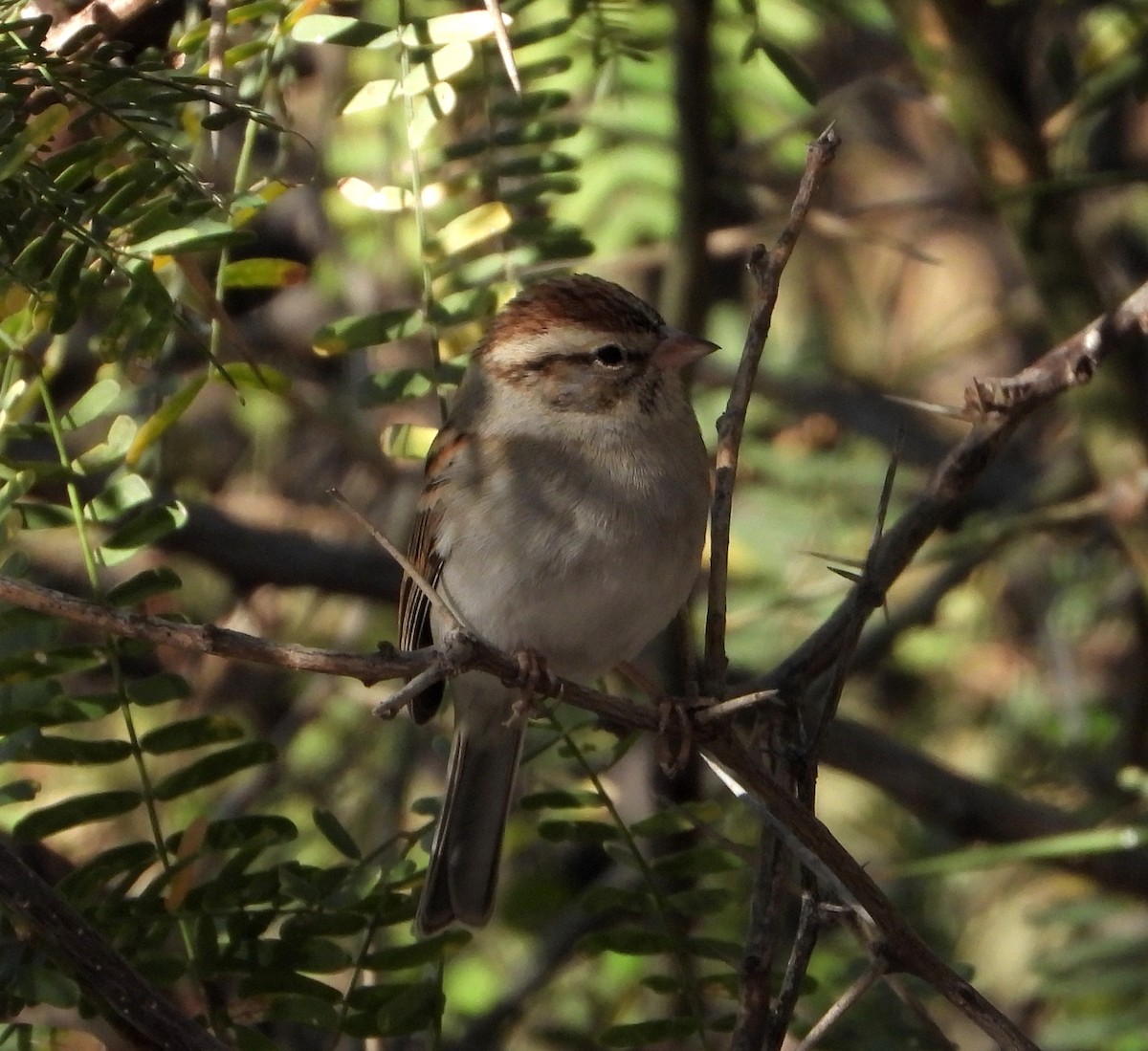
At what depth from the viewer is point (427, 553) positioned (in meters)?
3.16

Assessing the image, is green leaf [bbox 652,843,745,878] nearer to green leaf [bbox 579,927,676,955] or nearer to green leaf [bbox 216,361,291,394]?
green leaf [bbox 579,927,676,955]

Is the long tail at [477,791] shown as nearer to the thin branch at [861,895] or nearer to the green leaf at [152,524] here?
the green leaf at [152,524]

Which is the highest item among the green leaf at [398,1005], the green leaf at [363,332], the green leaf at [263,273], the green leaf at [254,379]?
the green leaf at [263,273]

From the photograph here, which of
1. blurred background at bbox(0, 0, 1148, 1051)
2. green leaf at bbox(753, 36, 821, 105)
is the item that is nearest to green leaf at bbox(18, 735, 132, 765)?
blurred background at bbox(0, 0, 1148, 1051)

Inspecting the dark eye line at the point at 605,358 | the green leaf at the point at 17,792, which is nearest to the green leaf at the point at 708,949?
the green leaf at the point at 17,792

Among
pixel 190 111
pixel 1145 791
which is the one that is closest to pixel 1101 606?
pixel 1145 791

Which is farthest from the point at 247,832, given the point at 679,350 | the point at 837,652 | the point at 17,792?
the point at 679,350

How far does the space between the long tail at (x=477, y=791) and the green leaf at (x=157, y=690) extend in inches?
26.8

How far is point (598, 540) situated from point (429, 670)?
3.71ft

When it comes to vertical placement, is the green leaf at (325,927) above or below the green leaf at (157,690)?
below

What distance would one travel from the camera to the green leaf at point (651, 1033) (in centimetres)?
252

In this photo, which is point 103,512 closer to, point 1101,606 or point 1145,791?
point 1145,791

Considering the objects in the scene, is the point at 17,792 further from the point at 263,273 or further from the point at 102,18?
the point at 102,18

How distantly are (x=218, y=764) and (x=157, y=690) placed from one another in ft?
0.46
